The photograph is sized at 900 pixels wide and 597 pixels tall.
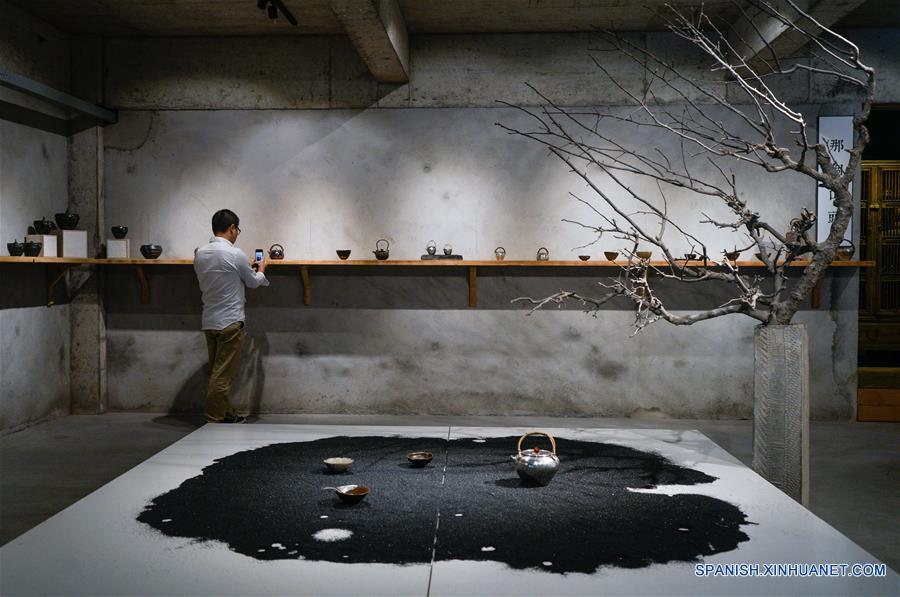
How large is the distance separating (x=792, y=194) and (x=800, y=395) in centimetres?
362

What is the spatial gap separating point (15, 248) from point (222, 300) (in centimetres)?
141

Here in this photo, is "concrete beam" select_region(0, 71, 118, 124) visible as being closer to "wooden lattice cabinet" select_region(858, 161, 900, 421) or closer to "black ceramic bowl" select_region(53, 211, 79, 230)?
"black ceramic bowl" select_region(53, 211, 79, 230)

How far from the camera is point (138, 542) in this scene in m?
1.84

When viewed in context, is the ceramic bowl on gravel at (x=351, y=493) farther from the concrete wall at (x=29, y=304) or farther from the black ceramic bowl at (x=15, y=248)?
the concrete wall at (x=29, y=304)

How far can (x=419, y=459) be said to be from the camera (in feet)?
8.30

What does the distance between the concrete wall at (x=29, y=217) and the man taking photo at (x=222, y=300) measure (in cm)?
138

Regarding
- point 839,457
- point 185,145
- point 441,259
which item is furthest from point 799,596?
point 185,145

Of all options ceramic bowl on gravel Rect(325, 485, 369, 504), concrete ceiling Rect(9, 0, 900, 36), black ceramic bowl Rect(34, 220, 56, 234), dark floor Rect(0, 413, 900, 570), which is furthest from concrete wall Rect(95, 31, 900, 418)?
ceramic bowl on gravel Rect(325, 485, 369, 504)

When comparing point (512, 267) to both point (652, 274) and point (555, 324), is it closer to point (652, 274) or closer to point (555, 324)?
point (555, 324)

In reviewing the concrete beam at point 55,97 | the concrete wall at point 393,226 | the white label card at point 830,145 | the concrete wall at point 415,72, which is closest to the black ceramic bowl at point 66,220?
the concrete wall at point 393,226

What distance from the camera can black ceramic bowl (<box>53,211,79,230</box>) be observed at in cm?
535

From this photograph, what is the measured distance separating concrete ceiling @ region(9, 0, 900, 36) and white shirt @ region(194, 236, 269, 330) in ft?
5.62

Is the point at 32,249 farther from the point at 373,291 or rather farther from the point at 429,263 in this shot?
the point at 429,263

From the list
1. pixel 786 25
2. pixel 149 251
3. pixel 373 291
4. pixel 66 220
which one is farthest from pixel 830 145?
pixel 66 220
